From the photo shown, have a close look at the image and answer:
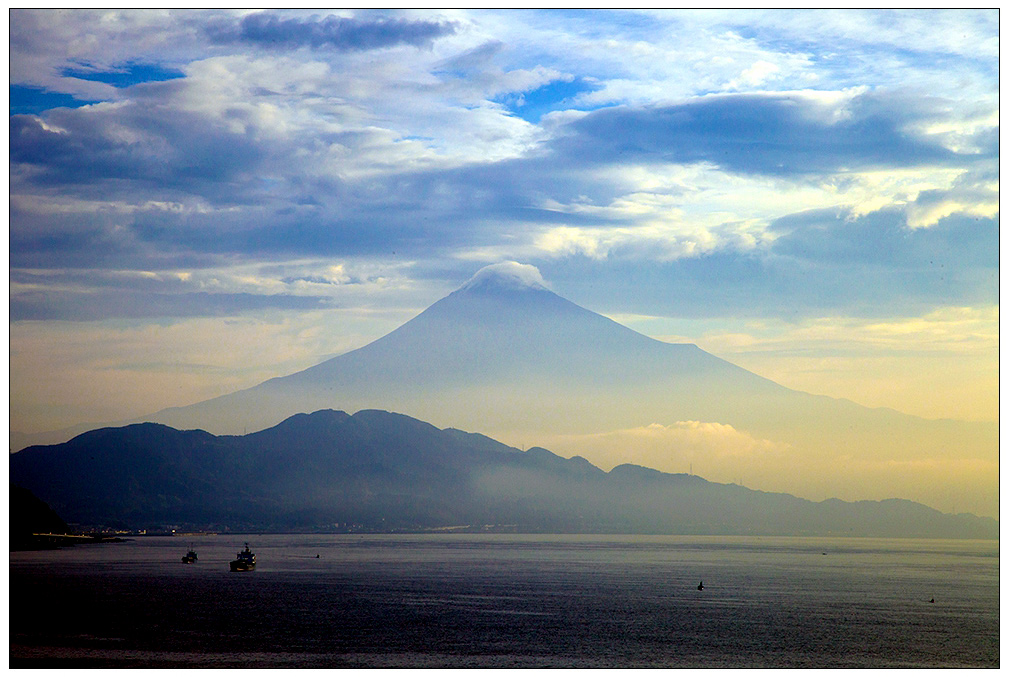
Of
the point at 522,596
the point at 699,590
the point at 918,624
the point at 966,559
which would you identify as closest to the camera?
the point at 918,624

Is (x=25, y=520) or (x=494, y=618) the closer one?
(x=494, y=618)

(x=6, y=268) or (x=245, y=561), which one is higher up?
(x=6, y=268)

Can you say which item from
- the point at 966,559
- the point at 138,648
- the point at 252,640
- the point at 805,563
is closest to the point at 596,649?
the point at 252,640

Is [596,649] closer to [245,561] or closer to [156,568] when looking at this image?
[245,561]

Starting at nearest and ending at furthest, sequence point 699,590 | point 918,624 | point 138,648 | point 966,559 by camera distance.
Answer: point 138,648
point 918,624
point 699,590
point 966,559

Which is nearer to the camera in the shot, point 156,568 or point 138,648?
point 138,648

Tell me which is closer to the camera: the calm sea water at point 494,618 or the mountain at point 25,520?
the calm sea water at point 494,618

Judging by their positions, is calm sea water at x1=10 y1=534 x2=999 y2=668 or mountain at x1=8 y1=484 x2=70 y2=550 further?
mountain at x1=8 y1=484 x2=70 y2=550

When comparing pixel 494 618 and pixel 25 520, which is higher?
pixel 25 520
